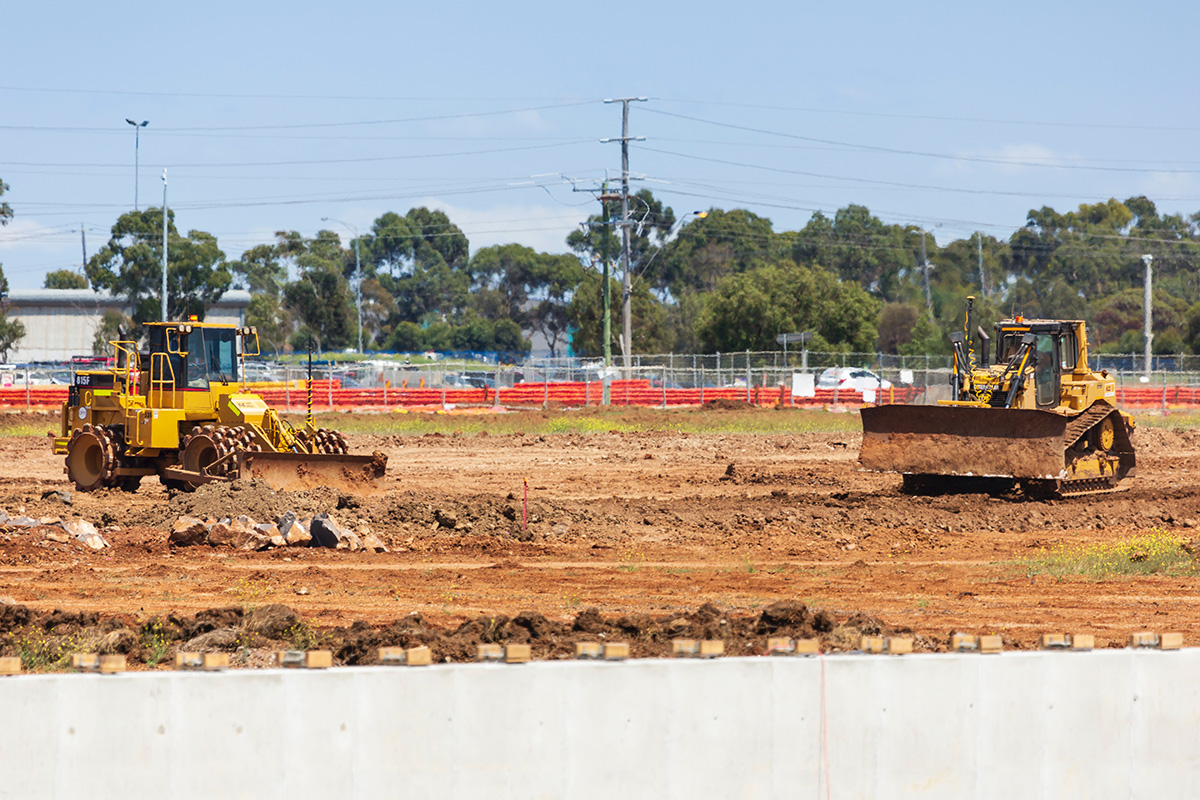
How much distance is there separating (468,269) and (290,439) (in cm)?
11880

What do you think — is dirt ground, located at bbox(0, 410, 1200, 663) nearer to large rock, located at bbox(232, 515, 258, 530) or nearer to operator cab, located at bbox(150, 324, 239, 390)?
large rock, located at bbox(232, 515, 258, 530)

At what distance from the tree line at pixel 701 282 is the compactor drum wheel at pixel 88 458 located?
2938 centimetres

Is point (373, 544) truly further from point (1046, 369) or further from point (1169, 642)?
point (1046, 369)

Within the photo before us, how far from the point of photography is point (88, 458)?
18781mm

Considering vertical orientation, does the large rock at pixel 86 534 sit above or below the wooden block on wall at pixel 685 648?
below

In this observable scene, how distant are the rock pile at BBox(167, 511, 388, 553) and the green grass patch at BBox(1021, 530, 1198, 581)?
289 inches

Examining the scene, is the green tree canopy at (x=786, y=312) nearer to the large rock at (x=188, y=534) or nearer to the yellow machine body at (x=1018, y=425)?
the yellow machine body at (x=1018, y=425)

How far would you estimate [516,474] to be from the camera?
75.9 feet

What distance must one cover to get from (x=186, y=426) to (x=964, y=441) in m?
11.4

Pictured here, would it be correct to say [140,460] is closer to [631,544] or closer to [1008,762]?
[631,544]

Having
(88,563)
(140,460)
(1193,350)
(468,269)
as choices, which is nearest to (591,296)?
(1193,350)

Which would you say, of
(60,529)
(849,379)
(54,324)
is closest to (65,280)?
(54,324)

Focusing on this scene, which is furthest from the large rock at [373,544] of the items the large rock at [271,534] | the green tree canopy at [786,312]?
the green tree canopy at [786,312]

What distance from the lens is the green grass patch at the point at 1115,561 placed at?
472 inches
